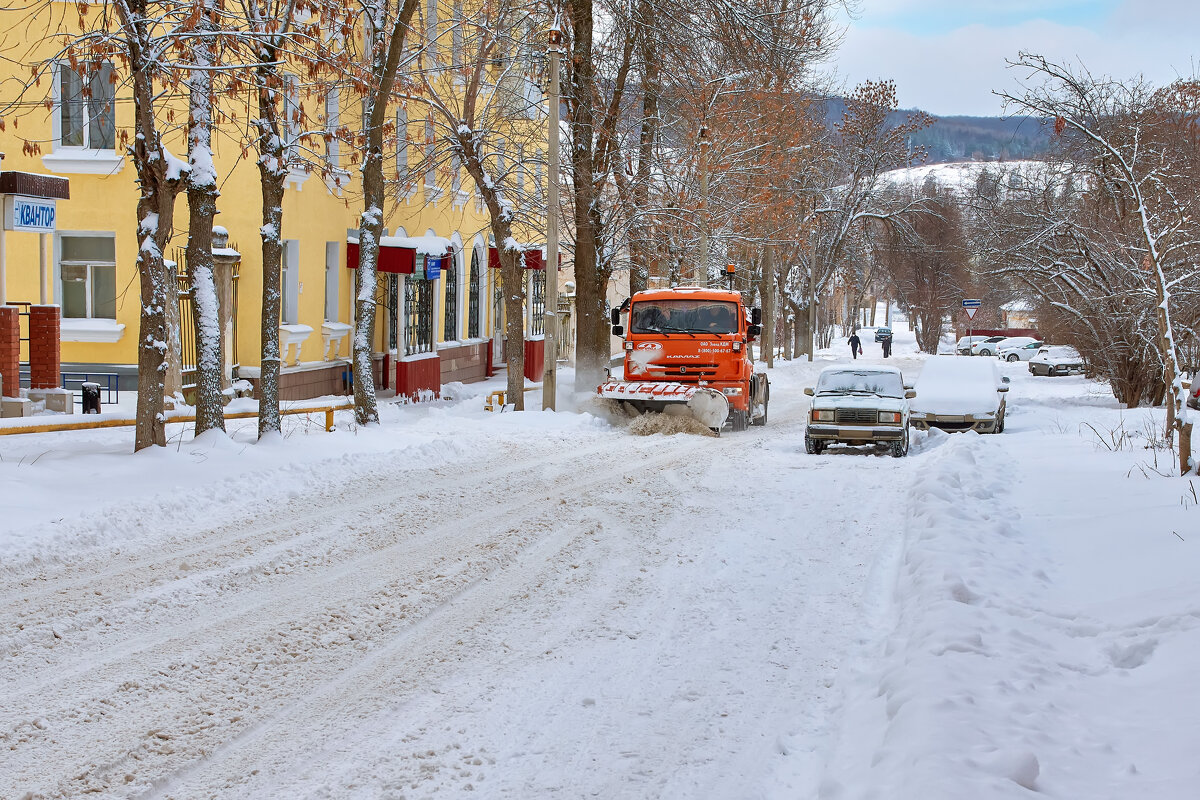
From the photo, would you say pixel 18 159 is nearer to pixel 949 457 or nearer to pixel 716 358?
pixel 716 358

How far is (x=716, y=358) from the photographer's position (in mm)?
20859

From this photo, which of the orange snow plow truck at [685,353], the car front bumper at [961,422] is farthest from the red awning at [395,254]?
the car front bumper at [961,422]

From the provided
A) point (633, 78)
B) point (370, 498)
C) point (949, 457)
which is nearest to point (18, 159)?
point (370, 498)

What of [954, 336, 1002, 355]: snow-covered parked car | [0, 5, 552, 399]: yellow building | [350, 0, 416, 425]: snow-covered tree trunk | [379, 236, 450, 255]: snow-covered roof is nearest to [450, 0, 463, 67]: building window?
[0, 5, 552, 399]: yellow building

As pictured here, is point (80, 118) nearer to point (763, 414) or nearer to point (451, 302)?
point (451, 302)

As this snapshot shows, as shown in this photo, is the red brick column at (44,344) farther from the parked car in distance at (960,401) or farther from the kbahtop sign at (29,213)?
the parked car in distance at (960,401)

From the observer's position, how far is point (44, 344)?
57.8 ft

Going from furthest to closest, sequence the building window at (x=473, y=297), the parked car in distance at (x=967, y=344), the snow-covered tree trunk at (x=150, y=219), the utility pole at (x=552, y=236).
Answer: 1. the parked car in distance at (x=967, y=344)
2. the building window at (x=473, y=297)
3. the utility pole at (x=552, y=236)
4. the snow-covered tree trunk at (x=150, y=219)

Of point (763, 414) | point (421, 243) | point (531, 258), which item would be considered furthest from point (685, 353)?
point (531, 258)

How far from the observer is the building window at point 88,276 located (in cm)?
2038

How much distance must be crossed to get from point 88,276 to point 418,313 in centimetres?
962

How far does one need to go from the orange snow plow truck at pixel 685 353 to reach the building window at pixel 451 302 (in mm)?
11372

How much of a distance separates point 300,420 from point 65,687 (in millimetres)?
11818

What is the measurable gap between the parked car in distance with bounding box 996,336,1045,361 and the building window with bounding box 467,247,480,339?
4977 centimetres
